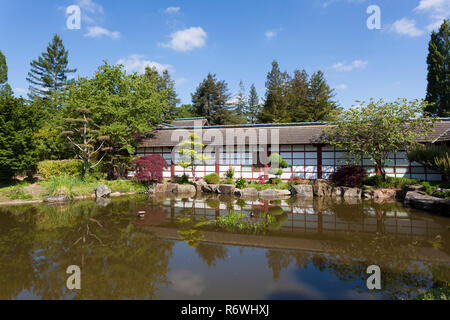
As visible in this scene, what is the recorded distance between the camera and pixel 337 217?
834 cm

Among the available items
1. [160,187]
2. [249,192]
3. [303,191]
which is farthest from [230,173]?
[303,191]

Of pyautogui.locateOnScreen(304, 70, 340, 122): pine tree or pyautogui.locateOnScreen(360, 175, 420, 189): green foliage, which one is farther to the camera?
pyautogui.locateOnScreen(304, 70, 340, 122): pine tree

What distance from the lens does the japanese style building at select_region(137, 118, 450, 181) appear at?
49.8ft

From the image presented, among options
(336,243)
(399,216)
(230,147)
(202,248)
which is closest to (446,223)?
(399,216)

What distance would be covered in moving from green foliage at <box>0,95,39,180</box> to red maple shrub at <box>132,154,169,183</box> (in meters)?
5.63

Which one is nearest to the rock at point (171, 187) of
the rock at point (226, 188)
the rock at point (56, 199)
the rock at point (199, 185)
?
the rock at point (199, 185)

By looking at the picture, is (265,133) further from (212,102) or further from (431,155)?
(212,102)

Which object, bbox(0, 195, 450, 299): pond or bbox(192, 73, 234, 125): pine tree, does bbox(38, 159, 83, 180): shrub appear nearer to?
bbox(0, 195, 450, 299): pond

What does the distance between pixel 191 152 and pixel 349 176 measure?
9.84 m

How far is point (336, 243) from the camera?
5691 mm

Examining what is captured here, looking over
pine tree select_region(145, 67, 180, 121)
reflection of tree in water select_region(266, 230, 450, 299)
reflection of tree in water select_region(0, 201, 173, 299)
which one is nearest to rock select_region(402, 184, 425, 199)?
reflection of tree in water select_region(266, 230, 450, 299)
